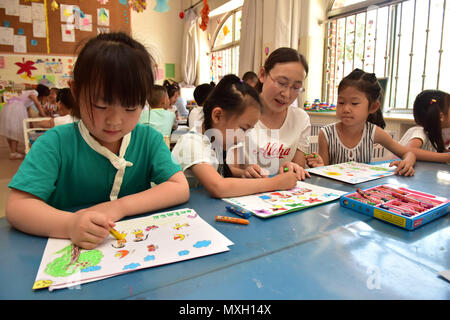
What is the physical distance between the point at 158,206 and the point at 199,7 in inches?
238

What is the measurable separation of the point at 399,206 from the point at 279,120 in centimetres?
90

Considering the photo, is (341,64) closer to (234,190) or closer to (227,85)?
(227,85)

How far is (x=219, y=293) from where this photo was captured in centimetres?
41

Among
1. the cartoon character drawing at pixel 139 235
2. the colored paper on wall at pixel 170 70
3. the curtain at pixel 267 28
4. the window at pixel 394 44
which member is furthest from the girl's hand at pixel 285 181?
the colored paper on wall at pixel 170 70

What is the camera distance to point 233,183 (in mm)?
865

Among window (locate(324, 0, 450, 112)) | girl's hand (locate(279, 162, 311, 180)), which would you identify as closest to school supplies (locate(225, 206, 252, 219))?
girl's hand (locate(279, 162, 311, 180))

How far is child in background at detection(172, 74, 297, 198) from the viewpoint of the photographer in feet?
3.09

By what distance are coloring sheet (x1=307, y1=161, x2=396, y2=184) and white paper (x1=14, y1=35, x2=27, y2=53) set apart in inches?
179

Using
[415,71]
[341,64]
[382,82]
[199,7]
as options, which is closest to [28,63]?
[199,7]

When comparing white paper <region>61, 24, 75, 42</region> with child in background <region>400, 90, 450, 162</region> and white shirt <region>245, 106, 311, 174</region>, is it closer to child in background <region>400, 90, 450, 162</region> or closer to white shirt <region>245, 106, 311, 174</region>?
white shirt <region>245, 106, 311, 174</region>

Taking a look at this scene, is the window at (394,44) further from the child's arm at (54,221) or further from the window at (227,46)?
the child's arm at (54,221)

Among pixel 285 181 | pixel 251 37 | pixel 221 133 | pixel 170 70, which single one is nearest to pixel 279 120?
pixel 221 133

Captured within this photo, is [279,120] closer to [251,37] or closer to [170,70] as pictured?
[251,37]

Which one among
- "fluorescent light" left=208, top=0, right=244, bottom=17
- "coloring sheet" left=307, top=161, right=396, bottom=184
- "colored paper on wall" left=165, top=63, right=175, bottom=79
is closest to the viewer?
"coloring sheet" left=307, top=161, right=396, bottom=184
